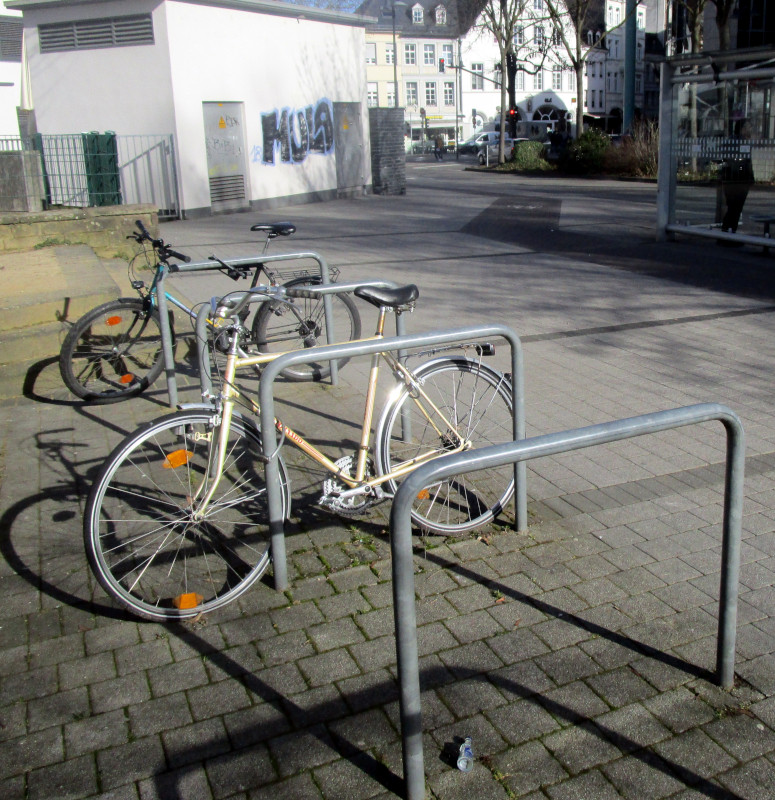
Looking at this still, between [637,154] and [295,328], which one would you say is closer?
[295,328]

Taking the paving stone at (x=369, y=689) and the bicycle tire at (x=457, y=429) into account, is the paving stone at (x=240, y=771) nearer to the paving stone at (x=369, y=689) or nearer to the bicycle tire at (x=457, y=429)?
the paving stone at (x=369, y=689)

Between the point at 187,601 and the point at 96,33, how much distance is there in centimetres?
1923

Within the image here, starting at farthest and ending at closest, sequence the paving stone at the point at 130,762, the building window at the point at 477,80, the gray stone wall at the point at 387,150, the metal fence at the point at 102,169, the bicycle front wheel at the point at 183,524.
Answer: the building window at the point at 477,80
the gray stone wall at the point at 387,150
the metal fence at the point at 102,169
the bicycle front wheel at the point at 183,524
the paving stone at the point at 130,762

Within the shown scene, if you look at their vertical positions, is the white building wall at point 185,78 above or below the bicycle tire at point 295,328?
above

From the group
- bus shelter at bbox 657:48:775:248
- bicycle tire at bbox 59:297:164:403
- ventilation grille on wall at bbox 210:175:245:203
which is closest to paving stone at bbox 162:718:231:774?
bicycle tire at bbox 59:297:164:403

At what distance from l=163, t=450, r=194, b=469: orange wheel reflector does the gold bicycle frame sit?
0.10 meters

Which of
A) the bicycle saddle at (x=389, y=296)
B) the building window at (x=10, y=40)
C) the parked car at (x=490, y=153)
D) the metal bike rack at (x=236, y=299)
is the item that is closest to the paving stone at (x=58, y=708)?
the metal bike rack at (x=236, y=299)

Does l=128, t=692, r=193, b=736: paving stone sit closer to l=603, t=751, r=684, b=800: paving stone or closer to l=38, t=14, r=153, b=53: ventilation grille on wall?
l=603, t=751, r=684, b=800: paving stone

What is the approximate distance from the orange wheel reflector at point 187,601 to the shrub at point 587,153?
3139 centimetres

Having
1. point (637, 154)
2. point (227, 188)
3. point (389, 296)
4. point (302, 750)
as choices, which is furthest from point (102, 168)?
point (637, 154)

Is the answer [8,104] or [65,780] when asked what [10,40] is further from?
[65,780]

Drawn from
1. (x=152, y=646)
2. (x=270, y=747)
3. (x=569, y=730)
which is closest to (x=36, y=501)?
(x=152, y=646)

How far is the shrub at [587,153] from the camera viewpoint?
32562mm

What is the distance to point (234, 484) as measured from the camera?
3984 mm
